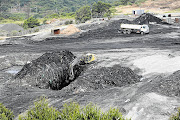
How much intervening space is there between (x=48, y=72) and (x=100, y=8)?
5735 cm

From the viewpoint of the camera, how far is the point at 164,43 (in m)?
31.6

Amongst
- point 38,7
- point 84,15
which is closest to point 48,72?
point 84,15

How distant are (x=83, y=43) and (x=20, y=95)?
67.8 ft

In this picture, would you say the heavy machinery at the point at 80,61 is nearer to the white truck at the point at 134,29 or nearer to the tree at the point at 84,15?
the white truck at the point at 134,29

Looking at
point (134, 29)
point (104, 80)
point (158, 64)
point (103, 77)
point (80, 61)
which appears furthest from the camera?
point (134, 29)

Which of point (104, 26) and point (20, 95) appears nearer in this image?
point (20, 95)

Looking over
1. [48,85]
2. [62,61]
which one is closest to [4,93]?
[48,85]

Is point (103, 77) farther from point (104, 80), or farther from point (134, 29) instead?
point (134, 29)

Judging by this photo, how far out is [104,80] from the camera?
56.3ft

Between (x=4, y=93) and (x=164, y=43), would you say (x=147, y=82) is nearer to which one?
(x=4, y=93)

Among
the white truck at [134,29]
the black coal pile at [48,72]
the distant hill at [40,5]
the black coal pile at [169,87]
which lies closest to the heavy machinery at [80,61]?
the black coal pile at [48,72]

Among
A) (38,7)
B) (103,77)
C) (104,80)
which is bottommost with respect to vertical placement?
(104,80)

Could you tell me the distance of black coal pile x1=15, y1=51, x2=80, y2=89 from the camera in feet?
58.7

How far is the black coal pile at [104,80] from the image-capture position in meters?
16.3
